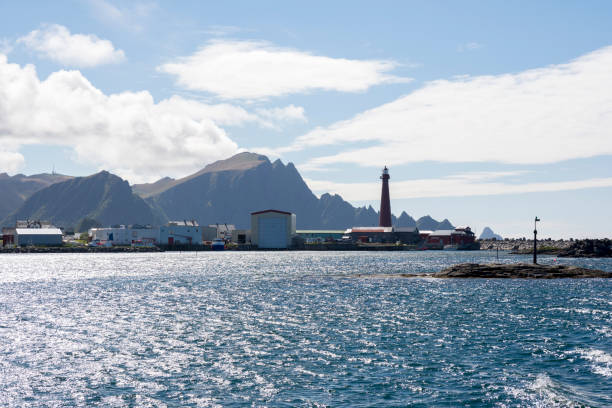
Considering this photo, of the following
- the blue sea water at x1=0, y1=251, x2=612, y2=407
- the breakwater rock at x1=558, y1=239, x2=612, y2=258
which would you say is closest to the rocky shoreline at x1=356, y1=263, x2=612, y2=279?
the blue sea water at x1=0, y1=251, x2=612, y2=407

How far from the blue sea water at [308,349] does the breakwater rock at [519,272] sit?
22.0m

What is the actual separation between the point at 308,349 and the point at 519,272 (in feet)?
226

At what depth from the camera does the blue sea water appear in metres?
27.2

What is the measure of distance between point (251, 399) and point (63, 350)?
56.3 ft

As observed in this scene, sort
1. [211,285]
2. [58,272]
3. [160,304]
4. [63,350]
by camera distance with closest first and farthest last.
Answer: [63,350] → [160,304] → [211,285] → [58,272]

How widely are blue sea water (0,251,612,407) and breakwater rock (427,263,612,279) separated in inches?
864

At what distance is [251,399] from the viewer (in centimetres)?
2636

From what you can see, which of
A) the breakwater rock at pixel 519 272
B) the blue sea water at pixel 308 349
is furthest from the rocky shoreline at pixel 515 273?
the blue sea water at pixel 308 349

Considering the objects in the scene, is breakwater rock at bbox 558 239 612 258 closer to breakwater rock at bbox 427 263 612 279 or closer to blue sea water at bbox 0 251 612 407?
breakwater rock at bbox 427 263 612 279

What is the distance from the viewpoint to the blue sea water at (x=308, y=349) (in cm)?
2717

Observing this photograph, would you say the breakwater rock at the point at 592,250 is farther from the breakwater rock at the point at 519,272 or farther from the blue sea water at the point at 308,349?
the blue sea water at the point at 308,349

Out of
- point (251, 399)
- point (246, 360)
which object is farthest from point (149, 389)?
point (246, 360)

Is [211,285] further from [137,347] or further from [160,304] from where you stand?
[137,347]

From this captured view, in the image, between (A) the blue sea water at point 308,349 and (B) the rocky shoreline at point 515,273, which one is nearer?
(A) the blue sea water at point 308,349
